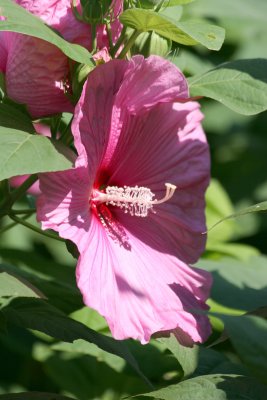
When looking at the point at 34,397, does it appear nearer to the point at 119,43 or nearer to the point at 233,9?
the point at 119,43

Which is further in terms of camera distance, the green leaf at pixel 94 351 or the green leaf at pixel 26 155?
the green leaf at pixel 94 351

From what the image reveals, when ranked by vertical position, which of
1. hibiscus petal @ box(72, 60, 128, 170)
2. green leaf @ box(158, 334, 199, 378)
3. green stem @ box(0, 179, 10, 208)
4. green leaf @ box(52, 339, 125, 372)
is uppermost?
hibiscus petal @ box(72, 60, 128, 170)

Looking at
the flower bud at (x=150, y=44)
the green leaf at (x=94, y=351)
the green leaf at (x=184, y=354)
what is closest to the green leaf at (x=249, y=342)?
the green leaf at (x=184, y=354)

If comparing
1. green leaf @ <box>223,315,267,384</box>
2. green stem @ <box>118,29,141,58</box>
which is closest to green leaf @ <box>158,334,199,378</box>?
green leaf @ <box>223,315,267,384</box>

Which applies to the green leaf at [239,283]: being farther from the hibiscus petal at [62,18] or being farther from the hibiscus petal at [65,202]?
the hibiscus petal at [62,18]

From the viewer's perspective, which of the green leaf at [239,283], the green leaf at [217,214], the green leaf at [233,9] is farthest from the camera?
the green leaf at [233,9]

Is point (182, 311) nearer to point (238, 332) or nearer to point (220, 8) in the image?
point (238, 332)

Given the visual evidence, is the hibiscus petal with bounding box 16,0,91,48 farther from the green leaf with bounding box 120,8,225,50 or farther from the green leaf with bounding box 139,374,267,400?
the green leaf with bounding box 139,374,267,400
